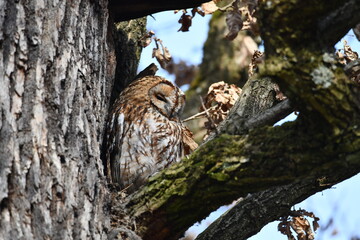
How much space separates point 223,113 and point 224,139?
1.57 meters

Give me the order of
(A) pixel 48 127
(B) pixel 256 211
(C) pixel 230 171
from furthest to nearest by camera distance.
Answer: (B) pixel 256 211 → (A) pixel 48 127 → (C) pixel 230 171

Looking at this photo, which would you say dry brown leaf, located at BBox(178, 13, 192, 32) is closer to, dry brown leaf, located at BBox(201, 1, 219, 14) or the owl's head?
dry brown leaf, located at BBox(201, 1, 219, 14)

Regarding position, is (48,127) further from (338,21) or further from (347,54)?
(347,54)

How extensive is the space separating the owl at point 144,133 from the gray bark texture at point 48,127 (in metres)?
0.72

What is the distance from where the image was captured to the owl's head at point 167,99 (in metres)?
4.12

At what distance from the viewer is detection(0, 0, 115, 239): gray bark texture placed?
7.90 ft

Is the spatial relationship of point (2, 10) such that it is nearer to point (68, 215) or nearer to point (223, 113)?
point (68, 215)

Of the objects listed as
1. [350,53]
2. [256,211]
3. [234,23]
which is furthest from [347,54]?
[256,211]

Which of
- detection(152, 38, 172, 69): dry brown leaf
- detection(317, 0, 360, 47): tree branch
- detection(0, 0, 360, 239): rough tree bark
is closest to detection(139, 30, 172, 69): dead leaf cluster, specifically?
detection(152, 38, 172, 69): dry brown leaf

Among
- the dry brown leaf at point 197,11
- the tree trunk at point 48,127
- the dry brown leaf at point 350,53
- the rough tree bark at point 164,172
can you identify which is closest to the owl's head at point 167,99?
the dry brown leaf at point 197,11

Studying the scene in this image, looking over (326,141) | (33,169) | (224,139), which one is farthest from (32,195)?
(326,141)

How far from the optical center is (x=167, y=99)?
4176mm

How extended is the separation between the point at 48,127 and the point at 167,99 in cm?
165

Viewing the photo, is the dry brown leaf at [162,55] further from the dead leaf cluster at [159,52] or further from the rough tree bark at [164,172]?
the rough tree bark at [164,172]
